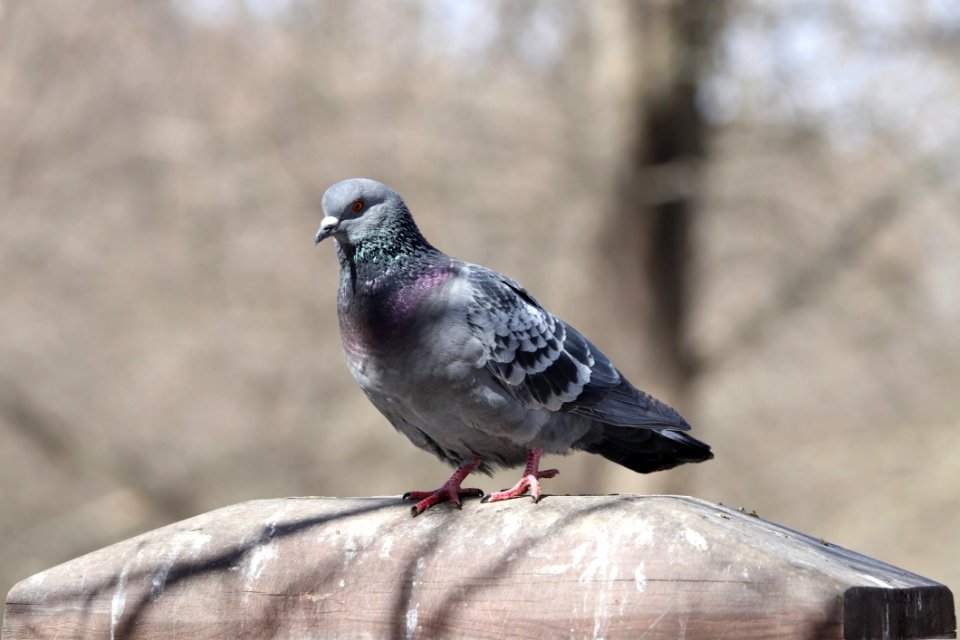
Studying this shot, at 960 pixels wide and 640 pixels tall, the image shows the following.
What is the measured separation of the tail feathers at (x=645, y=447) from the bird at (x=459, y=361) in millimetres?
10

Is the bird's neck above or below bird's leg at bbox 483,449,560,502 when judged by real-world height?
above

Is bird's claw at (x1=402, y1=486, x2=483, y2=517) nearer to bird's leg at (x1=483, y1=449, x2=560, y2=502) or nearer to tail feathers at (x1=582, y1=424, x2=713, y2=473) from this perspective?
bird's leg at (x1=483, y1=449, x2=560, y2=502)

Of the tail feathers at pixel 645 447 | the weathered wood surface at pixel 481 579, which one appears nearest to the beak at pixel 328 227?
the weathered wood surface at pixel 481 579

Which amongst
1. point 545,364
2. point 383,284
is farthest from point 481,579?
point 383,284

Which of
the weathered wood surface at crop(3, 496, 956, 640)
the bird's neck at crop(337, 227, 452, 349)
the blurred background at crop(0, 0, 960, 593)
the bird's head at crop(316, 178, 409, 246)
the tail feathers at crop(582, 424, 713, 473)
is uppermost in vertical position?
the blurred background at crop(0, 0, 960, 593)

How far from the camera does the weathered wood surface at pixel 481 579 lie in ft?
7.84

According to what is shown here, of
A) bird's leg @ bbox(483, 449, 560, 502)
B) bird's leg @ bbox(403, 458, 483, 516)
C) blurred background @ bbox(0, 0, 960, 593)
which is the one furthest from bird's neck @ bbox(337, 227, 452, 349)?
blurred background @ bbox(0, 0, 960, 593)

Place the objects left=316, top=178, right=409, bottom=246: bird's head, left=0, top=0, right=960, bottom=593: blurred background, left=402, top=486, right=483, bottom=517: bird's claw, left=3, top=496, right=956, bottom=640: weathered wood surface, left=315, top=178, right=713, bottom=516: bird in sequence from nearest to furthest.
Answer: left=3, top=496, right=956, bottom=640: weathered wood surface
left=402, top=486, right=483, bottom=517: bird's claw
left=315, top=178, right=713, bottom=516: bird
left=316, top=178, right=409, bottom=246: bird's head
left=0, top=0, right=960, bottom=593: blurred background

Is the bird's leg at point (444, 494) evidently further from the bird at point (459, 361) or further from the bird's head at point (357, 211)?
the bird's head at point (357, 211)

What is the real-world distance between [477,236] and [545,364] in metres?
6.57

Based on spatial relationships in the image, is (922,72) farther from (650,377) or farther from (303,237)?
(303,237)

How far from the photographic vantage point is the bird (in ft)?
11.1

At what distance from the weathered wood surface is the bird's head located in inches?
32.0

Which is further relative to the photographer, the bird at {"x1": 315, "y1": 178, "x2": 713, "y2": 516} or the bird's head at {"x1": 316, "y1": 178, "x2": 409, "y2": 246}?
the bird's head at {"x1": 316, "y1": 178, "x2": 409, "y2": 246}
